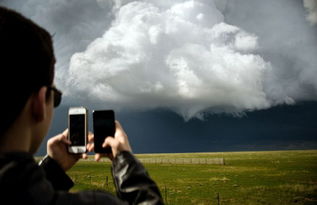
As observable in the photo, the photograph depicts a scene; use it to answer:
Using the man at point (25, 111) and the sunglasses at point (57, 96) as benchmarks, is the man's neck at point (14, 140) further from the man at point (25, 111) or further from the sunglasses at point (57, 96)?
the sunglasses at point (57, 96)

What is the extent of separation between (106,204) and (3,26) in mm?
1312

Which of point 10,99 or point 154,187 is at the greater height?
point 10,99

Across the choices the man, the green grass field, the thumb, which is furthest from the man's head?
the green grass field

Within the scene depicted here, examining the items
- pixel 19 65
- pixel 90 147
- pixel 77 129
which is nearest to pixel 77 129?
pixel 77 129

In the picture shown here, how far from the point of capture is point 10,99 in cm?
184

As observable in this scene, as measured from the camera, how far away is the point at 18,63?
1.86 meters

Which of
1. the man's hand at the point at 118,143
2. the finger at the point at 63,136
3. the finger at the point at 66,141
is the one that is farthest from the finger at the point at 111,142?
the finger at the point at 63,136

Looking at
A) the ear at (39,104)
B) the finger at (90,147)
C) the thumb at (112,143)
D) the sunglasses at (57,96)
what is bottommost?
the finger at (90,147)

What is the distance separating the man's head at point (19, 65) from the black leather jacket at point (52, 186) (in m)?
0.27

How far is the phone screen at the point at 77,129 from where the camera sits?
3.18 m

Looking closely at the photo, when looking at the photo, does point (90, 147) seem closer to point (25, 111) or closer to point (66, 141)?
point (66, 141)

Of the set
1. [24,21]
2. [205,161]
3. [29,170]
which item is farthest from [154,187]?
[205,161]

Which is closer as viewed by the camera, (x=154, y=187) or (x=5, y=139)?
(x=5, y=139)

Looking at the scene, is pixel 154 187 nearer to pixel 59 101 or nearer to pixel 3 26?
pixel 59 101
